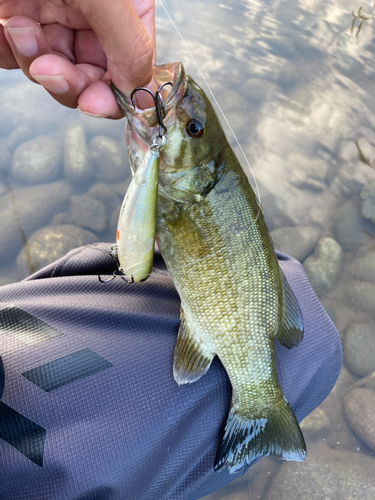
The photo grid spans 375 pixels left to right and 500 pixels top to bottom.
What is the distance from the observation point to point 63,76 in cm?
132

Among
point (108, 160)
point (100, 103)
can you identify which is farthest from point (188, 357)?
point (108, 160)

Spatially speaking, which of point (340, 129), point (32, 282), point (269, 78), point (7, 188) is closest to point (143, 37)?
point (32, 282)

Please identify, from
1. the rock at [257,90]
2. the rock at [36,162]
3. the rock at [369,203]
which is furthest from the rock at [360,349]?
the rock at [36,162]

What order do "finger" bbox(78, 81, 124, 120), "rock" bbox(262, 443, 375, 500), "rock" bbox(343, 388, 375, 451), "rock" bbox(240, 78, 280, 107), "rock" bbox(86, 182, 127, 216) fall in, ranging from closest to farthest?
1. "finger" bbox(78, 81, 124, 120)
2. "rock" bbox(262, 443, 375, 500)
3. "rock" bbox(343, 388, 375, 451)
4. "rock" bbox(86, 182, 127, 216)
5. "rock" bbox(240, 78, 280, 107)

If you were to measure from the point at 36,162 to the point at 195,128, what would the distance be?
336 cm

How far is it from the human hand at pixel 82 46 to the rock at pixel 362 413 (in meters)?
3.22

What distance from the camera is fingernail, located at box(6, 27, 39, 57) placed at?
1.37 m

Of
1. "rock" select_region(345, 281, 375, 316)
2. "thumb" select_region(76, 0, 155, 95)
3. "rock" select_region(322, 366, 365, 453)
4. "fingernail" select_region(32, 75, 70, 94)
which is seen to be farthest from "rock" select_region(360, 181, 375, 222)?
"fingernail" select_region(32, 75, 70, 94)

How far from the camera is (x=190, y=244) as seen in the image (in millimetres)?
1316

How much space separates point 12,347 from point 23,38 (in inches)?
45.1

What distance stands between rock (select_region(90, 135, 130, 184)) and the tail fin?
3310mm

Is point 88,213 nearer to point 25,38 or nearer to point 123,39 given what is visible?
point 25,38

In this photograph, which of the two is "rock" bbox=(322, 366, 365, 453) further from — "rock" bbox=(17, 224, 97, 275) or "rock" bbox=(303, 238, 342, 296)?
"rock" bbox=(17, 224, 97, 275)

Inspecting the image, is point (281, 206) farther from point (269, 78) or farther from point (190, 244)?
point (190, 244)
